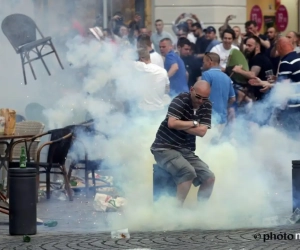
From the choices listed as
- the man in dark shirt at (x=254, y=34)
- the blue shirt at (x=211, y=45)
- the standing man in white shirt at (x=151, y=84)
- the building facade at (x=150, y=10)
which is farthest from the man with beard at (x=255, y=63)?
the building facade at (x=150, y=10)

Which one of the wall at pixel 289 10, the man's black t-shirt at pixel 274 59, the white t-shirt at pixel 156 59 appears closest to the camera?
the white t-shirt at pixel 156 59

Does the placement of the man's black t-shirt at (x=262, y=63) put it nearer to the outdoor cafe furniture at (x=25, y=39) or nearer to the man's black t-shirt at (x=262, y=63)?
the man's black t-shirt at (x=262, y=63)

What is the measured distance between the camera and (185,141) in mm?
10469

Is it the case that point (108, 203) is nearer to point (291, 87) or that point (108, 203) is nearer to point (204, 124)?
point (204, 124)

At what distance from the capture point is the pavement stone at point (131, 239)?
9078mm

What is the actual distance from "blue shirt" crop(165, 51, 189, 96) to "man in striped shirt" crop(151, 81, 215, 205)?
11.1 feet

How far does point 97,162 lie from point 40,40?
2.76 meters

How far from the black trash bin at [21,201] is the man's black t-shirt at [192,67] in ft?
22.5

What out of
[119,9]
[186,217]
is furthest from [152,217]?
[119,9]

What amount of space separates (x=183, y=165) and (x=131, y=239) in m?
1.14

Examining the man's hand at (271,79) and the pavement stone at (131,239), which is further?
the man's hand at (271,79)

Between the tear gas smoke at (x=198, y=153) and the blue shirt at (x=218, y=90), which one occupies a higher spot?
the blue shirt at (x=218, y=90)

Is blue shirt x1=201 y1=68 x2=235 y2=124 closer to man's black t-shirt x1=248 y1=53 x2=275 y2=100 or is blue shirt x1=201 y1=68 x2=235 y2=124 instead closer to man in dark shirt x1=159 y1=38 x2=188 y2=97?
man in dark shirt x1=159 y1=38 x2=188 y2=97

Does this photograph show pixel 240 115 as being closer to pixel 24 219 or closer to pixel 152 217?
pixel 152 217
